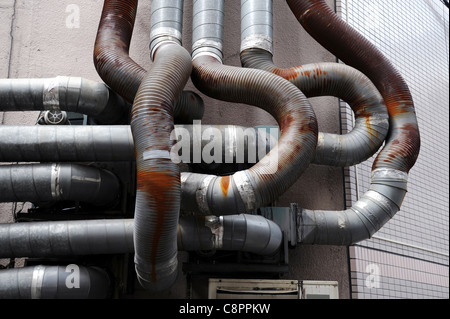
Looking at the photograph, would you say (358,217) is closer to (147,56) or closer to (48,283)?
(48,283)

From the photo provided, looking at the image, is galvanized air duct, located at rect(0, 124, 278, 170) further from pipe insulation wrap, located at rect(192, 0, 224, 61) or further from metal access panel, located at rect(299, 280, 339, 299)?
metal access panel, located at rect(299, 280, 339, 299)

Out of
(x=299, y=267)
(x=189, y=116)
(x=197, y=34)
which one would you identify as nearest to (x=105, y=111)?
(x=189, y=116)

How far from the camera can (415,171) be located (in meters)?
4.90

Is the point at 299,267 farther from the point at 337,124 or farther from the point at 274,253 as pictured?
the point at 337,124

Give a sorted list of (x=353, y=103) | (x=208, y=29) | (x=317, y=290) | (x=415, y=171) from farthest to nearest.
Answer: (x=415, y=171), (x=208, y=29), (x=353, y=103), (x=317, y=290)

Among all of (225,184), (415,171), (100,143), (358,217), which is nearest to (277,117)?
(225,184)

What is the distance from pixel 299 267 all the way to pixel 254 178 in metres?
1.35

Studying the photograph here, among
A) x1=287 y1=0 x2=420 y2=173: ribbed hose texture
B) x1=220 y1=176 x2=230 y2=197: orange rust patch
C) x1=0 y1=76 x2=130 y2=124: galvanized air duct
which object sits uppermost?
x1=287 y1=0 x2=420 y2=173: ribbed hose texture

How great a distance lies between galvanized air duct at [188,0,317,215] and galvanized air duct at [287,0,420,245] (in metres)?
0.75

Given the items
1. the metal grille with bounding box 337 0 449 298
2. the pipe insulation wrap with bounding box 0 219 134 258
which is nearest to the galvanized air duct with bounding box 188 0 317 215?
the pipe insulation wrap with bounding box 0 219 134 258

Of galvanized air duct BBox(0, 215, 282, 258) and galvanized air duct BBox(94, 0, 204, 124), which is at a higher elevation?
galvanized air duct BBox(94, 0, 204, 124)

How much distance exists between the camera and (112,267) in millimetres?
3506

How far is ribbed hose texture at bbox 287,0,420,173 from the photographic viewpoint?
12.0 feet

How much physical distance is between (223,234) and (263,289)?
54 cm
